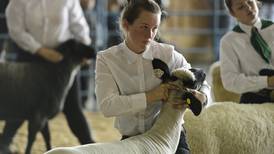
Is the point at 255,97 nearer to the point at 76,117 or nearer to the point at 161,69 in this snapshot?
the point at 161,69

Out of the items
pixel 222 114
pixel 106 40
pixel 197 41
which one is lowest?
pixel 197 41

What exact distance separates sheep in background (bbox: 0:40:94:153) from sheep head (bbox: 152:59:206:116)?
171 cm

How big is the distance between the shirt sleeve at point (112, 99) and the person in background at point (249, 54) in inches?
33.2

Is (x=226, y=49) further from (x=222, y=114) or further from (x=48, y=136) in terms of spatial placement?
(x=48, y=136)

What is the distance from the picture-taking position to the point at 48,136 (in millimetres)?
4039

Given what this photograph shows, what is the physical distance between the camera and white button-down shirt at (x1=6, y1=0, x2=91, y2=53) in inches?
149

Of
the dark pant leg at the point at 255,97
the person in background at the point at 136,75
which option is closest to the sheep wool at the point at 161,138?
the person in background at the point at 136,75

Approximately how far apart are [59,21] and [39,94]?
0.46 meters

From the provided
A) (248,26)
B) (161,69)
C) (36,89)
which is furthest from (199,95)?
(36,89)

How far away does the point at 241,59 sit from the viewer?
299 cm

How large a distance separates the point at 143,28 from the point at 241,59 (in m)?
0.91

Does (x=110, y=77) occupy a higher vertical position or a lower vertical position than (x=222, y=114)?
higher

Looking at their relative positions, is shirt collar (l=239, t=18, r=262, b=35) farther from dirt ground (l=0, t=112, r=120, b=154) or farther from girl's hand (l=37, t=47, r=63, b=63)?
dirt ground (l=0, t=112, r=120, b=154)

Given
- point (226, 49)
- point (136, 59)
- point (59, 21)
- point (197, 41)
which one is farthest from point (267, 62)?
point (197, 41)
